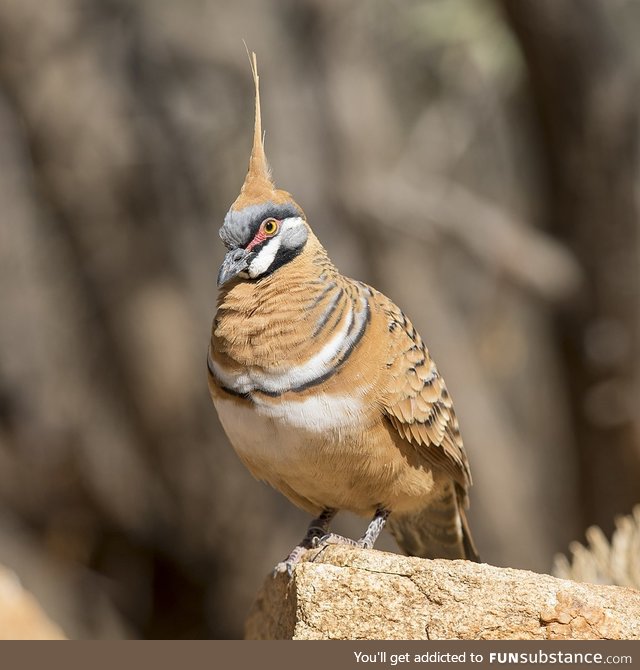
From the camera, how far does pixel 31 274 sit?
469 inches

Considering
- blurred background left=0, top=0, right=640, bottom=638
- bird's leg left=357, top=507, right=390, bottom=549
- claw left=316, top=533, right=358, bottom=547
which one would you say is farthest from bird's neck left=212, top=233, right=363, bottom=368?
blurred background left=0, top=0, right=640, bottom=638

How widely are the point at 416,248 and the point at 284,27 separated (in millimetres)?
2393

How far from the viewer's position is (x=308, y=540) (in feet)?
17.1

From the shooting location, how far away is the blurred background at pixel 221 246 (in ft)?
31.3

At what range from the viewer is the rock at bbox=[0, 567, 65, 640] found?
14.5 ft

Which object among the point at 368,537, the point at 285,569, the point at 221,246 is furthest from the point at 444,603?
the point at 221,246

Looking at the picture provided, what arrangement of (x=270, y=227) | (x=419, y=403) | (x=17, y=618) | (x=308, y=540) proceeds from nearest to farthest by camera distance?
(x=17, y=618) → (x=270, y=227) → (x=419, y=403) → (x=308, y=540)

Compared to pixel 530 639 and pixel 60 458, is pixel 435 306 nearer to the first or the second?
pixel 60 458

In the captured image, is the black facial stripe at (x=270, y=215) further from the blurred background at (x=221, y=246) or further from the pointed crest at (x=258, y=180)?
the blurred background at (x=221, y=246)

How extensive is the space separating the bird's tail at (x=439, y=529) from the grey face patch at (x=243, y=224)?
1666 millimetres

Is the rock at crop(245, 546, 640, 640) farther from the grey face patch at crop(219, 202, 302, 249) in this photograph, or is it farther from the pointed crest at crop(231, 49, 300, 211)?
the pointed crest at crop(231, 49, 300, 211)

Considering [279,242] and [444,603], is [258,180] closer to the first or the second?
[279,242]

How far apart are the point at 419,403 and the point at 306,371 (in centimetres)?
62

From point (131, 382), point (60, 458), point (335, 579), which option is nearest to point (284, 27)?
point (131, 382)
